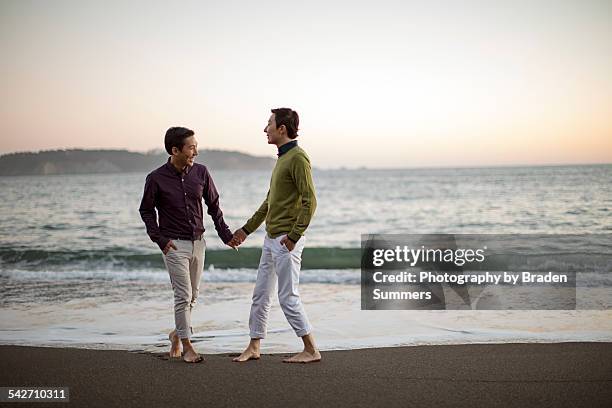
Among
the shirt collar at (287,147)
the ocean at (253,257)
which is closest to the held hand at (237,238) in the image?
the shirt collar at (287,147)

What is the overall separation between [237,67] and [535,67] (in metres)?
11.3

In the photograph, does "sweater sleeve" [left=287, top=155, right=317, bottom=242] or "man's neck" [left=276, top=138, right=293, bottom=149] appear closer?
"sweater sleeve" [left=287, top=155, right=317, bottom=242]

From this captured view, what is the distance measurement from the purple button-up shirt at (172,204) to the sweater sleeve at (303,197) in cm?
80

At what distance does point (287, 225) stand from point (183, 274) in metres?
0.86

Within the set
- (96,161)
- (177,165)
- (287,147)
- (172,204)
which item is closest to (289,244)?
(287,147)

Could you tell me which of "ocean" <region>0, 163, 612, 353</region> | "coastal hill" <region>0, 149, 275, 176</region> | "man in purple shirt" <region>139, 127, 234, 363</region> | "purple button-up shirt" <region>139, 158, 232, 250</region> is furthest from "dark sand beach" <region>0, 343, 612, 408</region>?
"coastal hill" <region>0, 149, 275, 176</region>

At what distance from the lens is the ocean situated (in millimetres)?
6492

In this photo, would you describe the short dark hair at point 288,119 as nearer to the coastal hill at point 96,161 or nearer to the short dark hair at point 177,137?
the short dark hair at point 177,137

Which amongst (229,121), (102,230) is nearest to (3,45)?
(102,230)

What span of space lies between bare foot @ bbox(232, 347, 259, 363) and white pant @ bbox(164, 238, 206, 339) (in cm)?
42

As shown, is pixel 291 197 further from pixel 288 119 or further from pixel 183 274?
pixel 183 274

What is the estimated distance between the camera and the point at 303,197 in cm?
469

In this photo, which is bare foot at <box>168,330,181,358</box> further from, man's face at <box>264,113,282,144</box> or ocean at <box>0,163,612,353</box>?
man's face at <box>264,113,282,144</box>

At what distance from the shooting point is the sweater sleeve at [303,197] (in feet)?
15.3
